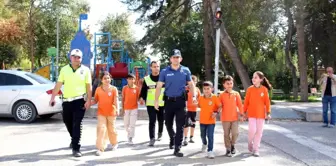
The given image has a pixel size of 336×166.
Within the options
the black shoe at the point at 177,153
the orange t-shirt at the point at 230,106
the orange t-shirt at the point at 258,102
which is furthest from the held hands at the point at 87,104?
the orange t-shirt at the point at 258,102

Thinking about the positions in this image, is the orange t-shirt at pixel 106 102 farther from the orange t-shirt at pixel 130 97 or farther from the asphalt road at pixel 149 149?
the orange t-shirt at pixel 130 97

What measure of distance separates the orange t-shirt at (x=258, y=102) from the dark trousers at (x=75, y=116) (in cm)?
304

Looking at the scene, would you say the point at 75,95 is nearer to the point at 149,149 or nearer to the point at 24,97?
the point at 149,149

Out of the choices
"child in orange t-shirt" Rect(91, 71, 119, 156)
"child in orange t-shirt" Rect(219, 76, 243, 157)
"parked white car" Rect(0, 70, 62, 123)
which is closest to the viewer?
"child in orange t-shirt" Rect(219, 76, 243, 157)

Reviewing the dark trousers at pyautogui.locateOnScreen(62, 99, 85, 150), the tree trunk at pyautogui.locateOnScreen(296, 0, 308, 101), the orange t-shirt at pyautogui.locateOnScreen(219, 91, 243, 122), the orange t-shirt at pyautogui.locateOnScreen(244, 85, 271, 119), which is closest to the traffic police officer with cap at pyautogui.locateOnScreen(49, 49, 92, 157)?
the dark trousers at pyautogui.locateOnScreen(62, 99, 85, 150)

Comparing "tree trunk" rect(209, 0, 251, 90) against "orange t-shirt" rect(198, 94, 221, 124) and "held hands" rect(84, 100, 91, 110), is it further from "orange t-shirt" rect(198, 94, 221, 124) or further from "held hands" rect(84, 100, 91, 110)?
"held hands" rect(84, 100, 91, 110)

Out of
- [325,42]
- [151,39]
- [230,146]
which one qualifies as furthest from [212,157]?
[325,42]

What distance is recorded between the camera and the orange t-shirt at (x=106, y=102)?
7281 mm

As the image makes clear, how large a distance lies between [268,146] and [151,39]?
53.3 feet

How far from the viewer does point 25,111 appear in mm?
11078

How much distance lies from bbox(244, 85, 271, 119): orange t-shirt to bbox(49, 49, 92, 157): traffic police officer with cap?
115 inches

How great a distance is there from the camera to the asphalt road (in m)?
6.56

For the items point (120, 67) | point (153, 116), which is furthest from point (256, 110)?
point (120, 67)

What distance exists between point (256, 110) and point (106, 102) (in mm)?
2769
